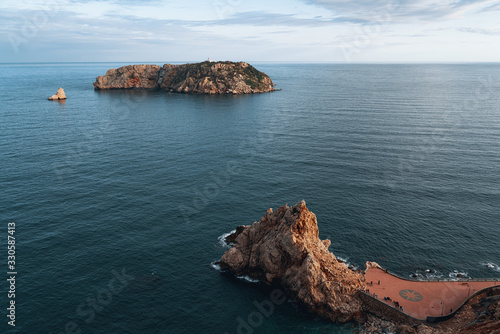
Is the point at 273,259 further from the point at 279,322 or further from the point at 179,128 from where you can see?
the point at 179,128

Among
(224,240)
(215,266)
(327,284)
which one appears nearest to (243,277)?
(215,266)

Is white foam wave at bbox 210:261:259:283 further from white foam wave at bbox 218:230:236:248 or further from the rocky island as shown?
white foam wave at bbox 218:230:236:248

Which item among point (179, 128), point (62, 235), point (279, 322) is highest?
point (179, 128)

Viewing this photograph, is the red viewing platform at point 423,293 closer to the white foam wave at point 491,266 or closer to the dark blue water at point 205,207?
the dark blue water at point 205,207

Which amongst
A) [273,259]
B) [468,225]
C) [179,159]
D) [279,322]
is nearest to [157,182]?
[179,159]

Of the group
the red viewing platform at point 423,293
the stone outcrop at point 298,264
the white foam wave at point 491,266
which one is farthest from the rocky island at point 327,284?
the white foam wave at point 491,266

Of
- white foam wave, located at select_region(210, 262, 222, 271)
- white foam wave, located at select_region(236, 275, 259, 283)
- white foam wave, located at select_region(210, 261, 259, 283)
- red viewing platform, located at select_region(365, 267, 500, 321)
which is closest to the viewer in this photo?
red viewing platform, located at select_region(365, 267, 500, 321)

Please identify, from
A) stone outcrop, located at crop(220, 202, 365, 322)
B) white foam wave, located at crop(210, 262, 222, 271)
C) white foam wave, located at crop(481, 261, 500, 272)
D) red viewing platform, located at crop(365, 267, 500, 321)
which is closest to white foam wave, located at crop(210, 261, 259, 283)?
white foam wave, located at crop(210, 262, 222, 271)
